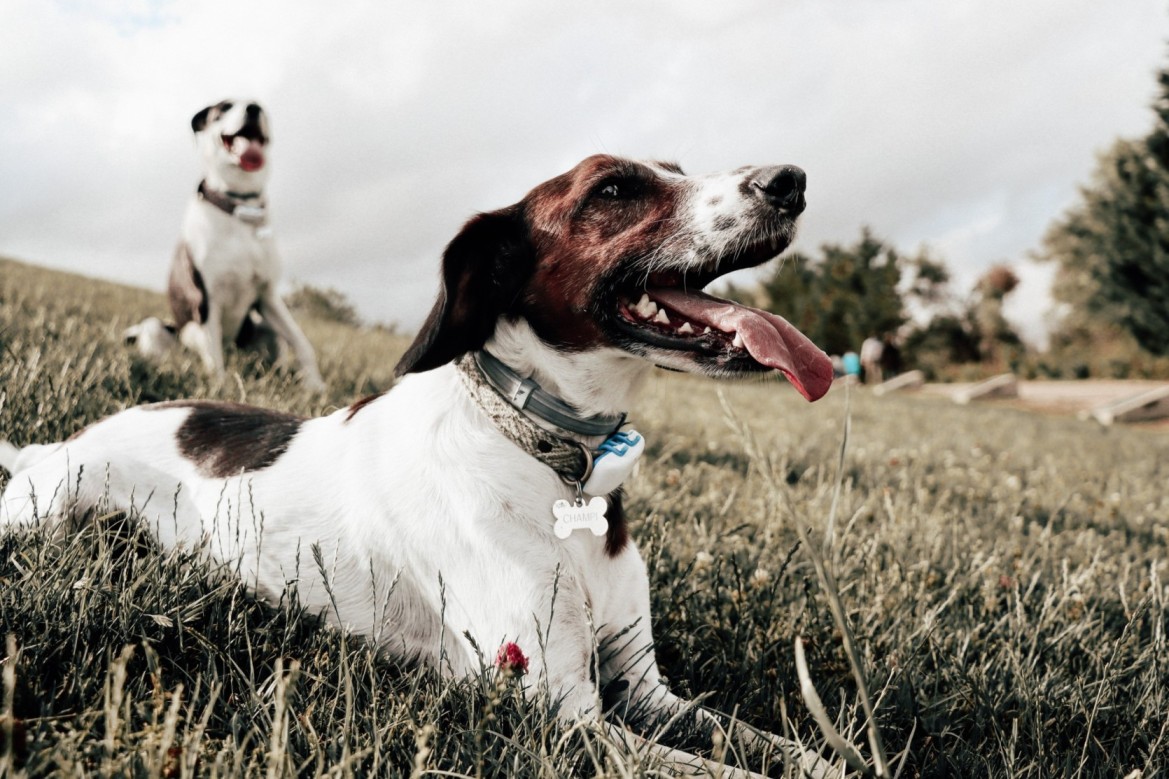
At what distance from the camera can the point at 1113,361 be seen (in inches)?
1289

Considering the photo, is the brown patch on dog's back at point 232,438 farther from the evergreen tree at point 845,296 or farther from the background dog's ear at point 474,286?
the evergreen tree at point 845,296

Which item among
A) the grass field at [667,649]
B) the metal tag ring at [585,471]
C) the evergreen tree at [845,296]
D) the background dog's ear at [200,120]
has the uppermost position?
the evergreen tree at [845,296]

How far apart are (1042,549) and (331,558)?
3.49 meters

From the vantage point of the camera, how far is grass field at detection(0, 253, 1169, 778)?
1.67m

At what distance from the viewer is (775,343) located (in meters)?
2.40

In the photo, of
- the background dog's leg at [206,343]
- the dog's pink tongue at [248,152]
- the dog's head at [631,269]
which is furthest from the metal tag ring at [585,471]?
the dog's pink tongue at [248,152]

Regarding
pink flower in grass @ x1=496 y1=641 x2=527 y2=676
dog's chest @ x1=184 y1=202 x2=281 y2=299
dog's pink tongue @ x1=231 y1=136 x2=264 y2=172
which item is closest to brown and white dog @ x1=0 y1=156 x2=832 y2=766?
pink flower in grass @ x1=496 y1=641 x2=527 y2=676

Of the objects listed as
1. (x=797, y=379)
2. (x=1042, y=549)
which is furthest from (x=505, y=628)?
(x=1042, y=549)

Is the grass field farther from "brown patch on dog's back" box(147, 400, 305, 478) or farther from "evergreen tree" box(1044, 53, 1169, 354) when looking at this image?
"evergreen tree" box(1044, 53, 1169, 354)

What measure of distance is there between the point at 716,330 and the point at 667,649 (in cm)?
110

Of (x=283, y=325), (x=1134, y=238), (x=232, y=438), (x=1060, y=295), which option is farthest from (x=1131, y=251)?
(x=232, y=438)

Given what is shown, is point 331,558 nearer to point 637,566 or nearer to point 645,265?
point 637,566

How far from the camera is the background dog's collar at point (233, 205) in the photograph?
245 inches

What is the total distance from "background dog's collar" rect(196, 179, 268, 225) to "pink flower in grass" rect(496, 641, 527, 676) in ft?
17.5
